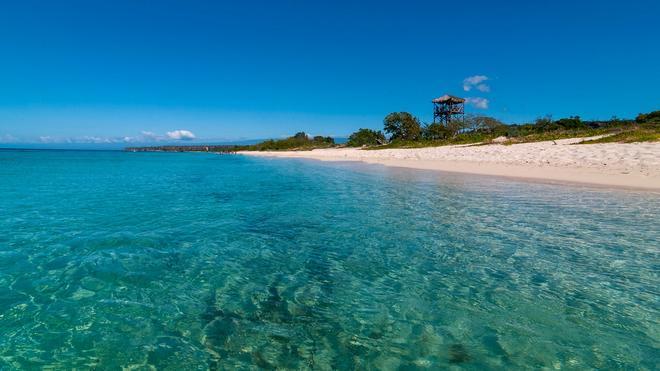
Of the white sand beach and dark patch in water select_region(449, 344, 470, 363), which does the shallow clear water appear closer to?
dark patch in water select_region(449, 344, 470, 363)

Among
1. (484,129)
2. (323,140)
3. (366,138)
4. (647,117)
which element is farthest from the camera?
→ (323,140)

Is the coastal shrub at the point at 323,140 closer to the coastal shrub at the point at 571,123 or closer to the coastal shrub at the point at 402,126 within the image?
the coastal shrub at the point at 402,126

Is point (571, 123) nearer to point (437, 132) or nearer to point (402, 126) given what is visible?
point (437, 132)

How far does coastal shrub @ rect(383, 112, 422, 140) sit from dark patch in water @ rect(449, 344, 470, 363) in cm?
7529

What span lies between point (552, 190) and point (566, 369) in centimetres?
1485

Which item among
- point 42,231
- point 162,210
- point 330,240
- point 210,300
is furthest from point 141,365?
point 162,210

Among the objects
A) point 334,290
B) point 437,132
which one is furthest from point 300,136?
point 334,290

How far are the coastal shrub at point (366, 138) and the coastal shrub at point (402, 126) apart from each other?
436cm

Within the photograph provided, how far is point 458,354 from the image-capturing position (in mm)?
4051

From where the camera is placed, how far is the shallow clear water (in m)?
4.09

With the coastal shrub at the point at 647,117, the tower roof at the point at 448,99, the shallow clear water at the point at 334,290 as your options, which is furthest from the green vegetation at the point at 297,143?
the shallow clear water at the point at 334,290

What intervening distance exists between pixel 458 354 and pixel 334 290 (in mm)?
→ 2274

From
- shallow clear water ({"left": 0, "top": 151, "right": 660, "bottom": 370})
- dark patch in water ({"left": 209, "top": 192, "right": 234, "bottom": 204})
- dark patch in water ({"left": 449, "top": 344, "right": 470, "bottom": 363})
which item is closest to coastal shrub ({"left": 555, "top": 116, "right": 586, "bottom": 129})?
shallow clear water ({"left": 0, "top": 151, "right": 660, "bottom": 370})

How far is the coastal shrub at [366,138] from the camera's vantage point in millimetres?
87500
